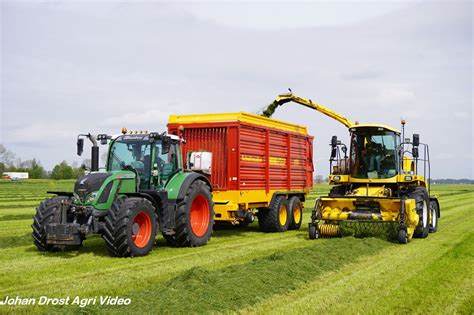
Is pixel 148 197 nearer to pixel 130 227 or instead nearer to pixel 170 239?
pixel 130 227

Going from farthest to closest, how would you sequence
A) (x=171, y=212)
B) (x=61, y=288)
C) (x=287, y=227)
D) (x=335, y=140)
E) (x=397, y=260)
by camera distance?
(x=287, y=227) → (x=335, y=140) → (x=171, y=212) → (x=397, y=260) → (x=61, y=288)

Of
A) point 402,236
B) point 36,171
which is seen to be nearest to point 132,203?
point 402,236

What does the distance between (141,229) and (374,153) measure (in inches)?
281

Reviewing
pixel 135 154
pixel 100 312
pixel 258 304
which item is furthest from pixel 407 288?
pixel 135 154

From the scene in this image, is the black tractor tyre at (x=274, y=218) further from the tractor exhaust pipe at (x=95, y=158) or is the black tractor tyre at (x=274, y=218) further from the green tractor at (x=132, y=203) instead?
the tractor exhaust pipe at (x=95, y=158)

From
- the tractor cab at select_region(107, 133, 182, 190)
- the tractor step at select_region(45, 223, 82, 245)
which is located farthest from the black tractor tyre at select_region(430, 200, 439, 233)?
the tractor step at select_region(45, 223, 82, 245)

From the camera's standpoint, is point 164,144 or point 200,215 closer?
point 164,144

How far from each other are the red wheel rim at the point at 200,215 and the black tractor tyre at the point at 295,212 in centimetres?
459

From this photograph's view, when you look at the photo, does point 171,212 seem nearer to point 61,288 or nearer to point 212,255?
point 212,255

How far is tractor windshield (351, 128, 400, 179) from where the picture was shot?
14.6 metres

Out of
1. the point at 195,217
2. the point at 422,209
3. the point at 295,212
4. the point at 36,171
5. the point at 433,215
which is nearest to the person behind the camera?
the point at 195,217

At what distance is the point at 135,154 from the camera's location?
11.5 meters

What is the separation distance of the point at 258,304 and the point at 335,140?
8.95 metres

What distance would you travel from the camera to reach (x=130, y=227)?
32.5 feet
